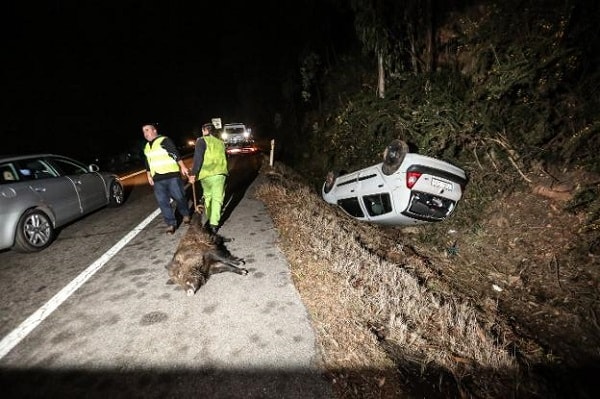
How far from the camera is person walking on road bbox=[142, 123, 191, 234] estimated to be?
5.68 meters

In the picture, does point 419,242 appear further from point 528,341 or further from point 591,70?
point 591,70

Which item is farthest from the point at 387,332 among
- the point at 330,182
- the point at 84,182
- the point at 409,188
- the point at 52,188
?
the point at 84,182

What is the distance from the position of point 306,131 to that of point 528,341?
62.8 ft

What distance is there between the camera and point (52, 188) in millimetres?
6020

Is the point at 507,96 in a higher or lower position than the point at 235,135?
higher

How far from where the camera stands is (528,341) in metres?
3.96

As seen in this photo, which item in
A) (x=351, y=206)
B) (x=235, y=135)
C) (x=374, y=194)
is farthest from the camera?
(x=235, y=135)

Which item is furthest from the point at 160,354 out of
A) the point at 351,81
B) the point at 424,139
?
the point at 351,81

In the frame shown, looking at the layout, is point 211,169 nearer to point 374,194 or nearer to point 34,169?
point 374,194

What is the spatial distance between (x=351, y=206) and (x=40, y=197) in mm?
5963

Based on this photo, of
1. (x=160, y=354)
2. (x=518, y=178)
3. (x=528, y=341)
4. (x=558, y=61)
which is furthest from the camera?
Answer: (x=518, y=178)

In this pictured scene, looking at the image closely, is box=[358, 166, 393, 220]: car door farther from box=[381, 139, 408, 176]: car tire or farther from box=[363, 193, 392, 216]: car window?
box=[381, 139, 408, 176]: car tire

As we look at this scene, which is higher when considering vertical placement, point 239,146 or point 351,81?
point 351,81

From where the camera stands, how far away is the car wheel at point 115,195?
7950mm
